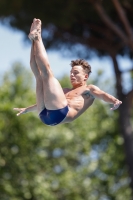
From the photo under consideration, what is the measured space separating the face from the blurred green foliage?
1266 centimetres

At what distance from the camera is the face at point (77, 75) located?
7.01 metres

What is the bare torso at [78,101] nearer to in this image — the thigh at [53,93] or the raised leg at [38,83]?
the thigh at [53,93]

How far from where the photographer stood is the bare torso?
6840 mm

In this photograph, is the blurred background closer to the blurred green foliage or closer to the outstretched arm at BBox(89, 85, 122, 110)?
the blurred green foliage

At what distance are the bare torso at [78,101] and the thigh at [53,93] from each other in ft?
0.76

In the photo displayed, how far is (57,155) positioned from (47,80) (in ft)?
55.1

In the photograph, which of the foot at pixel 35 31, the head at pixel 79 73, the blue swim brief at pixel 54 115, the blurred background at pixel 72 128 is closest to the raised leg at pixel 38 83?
the blue swim brief at pixel 54 115

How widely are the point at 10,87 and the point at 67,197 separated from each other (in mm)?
5866

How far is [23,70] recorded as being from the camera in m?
31.9

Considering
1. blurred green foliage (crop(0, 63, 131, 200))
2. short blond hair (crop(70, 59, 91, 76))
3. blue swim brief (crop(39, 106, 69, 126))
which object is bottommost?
blurred green foliage (crop(0, 63, 131, 200))

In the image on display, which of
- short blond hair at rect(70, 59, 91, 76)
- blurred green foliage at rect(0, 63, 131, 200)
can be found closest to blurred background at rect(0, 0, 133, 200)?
blurred green foliage at rect(0, 63, 131, 200)

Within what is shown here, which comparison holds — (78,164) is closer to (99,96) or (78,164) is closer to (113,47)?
(113,47)

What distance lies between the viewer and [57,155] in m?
23.2

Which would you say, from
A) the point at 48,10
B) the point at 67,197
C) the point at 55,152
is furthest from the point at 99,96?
the point at 67,197
